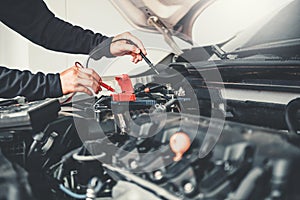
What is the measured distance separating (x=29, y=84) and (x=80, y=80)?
0.17m

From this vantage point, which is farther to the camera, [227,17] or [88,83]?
[227,17]

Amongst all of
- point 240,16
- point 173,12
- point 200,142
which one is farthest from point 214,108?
point 173,12

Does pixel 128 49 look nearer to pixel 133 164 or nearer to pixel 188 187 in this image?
pixel 133 164

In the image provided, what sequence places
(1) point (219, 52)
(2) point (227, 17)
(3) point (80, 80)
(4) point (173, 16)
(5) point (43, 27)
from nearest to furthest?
(3) point (80, 80) → (1) point (219, 52) → (5) point (43, 27) → (2) point (227, 17) → (4) point (173, 16)

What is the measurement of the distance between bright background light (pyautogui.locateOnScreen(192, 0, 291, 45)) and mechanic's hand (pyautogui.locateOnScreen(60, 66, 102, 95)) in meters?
0.70

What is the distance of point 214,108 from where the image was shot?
3.51 ft

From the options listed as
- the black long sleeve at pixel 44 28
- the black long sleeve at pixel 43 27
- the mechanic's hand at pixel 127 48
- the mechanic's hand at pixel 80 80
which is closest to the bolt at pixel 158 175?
the mechanic's hand at pixel 80 80

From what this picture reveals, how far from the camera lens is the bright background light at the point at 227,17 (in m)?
1.55

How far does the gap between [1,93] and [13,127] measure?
0.77ft

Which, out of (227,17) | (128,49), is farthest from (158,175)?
(227,17)

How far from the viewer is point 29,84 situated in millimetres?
1115

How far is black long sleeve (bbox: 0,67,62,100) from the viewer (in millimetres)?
1103

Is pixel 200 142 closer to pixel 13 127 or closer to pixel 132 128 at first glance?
pixel 132 128

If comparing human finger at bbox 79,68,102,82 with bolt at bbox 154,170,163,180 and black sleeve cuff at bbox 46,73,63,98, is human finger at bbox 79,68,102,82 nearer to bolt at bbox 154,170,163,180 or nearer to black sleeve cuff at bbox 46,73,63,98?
black sleeve cuff at bbox 46,73,63,98
